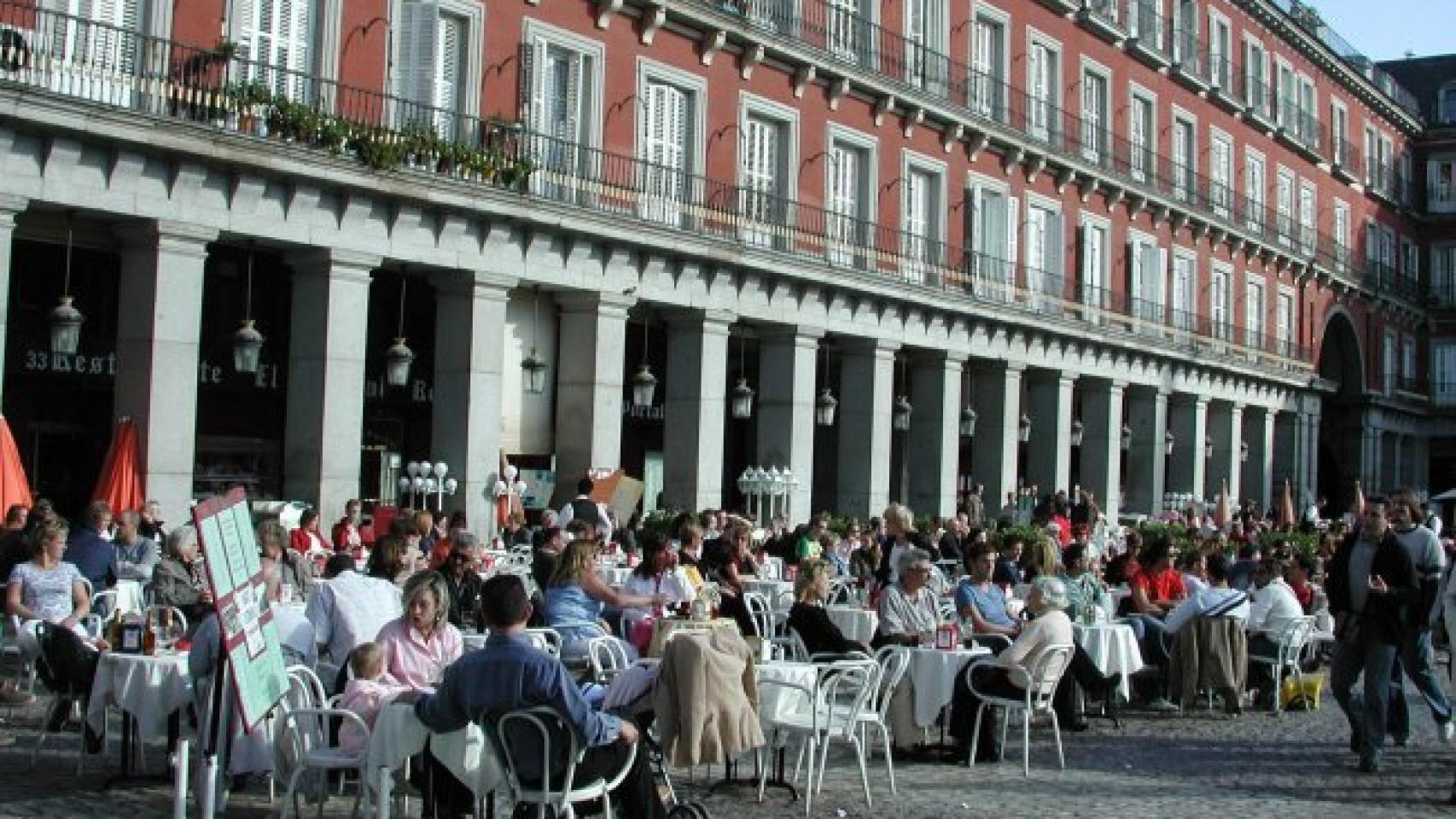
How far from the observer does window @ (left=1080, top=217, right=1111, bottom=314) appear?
40.7 metres

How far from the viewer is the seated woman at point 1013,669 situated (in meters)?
12.2

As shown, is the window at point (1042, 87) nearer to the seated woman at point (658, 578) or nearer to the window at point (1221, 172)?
the window at point (1221, 172)

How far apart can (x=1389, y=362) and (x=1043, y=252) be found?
92.0ft

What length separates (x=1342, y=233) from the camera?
192 feet

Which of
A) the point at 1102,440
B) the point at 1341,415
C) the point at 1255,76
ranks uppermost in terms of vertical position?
the point at 1255,76

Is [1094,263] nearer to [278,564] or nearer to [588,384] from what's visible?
[588,384]

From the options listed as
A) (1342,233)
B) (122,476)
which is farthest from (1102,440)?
(122,476)

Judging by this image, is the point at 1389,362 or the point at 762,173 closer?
the point at 762,173

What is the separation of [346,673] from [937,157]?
26.7 meters

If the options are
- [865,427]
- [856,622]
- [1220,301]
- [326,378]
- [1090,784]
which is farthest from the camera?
[1220,301]

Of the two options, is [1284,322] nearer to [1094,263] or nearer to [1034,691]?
[1094,263]

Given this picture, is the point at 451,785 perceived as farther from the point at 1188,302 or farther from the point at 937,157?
the point at 1188,302

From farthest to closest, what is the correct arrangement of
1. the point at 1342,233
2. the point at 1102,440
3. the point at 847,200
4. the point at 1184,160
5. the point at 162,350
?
the point at 1342,233
the point at 1184,160
the point at 1102,440
the point at 847,200
the point at 162,350

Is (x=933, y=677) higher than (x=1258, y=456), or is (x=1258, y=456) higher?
(x=1258, y=456)
